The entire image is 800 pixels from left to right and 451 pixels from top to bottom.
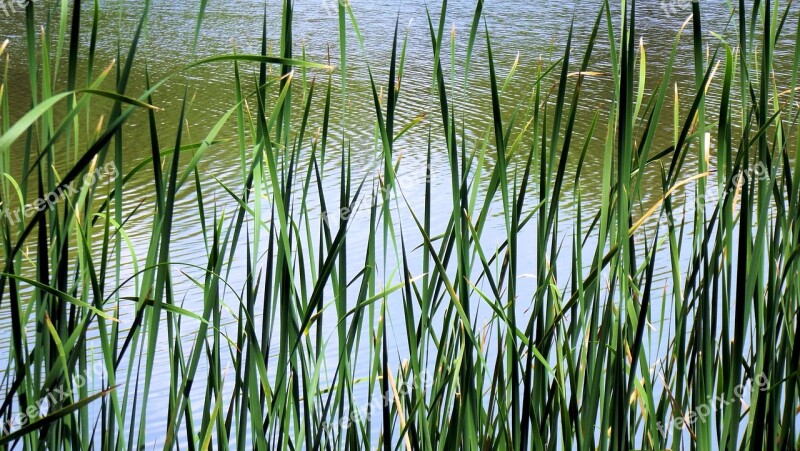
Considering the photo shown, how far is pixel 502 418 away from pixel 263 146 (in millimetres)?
236

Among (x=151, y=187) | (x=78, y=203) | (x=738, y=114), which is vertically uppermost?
(x=78, y=203)

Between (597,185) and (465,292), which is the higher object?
(465,292)

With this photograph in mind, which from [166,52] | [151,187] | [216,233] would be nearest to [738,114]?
[151,187]

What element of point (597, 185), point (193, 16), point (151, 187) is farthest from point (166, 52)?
point (597, 185)

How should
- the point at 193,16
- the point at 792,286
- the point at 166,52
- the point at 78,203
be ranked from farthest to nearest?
the point at 193,16 < the point at 166,52 < the point at 792,286 < the point at 78,203

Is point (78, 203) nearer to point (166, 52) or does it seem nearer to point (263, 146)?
point (263, 146)

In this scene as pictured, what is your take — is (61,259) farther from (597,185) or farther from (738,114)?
(738,114)

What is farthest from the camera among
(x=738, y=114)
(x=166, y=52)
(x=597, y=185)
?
(x=166, y=52)

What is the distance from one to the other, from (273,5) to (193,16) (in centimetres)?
48

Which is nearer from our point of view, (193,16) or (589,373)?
(589,373)

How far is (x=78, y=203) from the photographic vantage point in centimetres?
44

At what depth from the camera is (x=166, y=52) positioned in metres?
3.97

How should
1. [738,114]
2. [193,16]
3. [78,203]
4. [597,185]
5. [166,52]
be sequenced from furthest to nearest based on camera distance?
[193,16] < [166,52] < [738,114] < [597,185] < [78,203]

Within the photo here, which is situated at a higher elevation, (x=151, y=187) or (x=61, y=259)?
(x=61, y=259)
